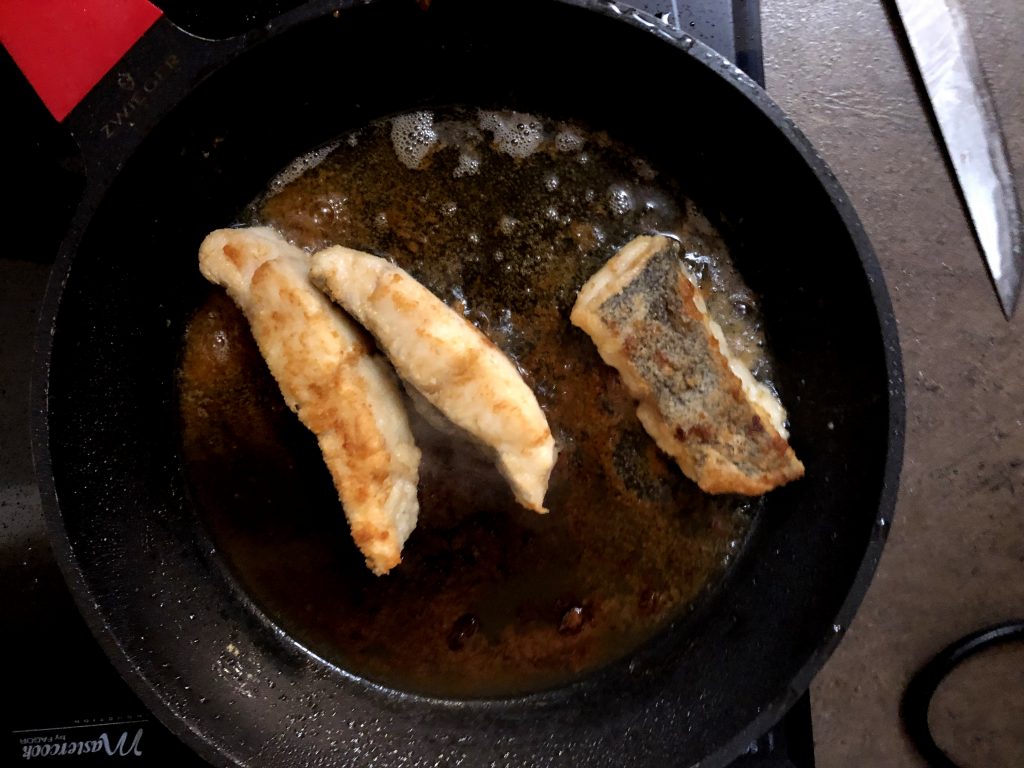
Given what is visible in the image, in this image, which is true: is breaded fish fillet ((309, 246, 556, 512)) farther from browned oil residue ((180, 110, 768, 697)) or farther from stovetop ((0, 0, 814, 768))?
stovetop ((0, 0, 814, 768))

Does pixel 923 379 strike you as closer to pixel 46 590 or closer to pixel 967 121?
pixel 967 121

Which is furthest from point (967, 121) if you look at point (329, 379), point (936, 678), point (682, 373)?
point (329, 379)

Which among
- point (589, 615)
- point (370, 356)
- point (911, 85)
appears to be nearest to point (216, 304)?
point (370, 356)

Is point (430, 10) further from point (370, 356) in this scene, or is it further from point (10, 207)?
point (10, 207)

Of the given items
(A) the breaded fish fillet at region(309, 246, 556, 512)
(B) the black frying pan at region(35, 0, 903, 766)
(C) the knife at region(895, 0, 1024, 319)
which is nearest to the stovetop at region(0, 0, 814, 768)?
(B) the black frying pan at region(35, 0, 903, 766)

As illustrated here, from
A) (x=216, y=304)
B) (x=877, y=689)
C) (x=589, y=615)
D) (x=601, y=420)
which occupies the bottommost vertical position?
(x=877, y=689)

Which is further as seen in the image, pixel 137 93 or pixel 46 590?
pixel 46 590

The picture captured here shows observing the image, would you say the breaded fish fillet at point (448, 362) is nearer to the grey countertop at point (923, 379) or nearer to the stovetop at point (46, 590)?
the stovetop at point (46, 590)
